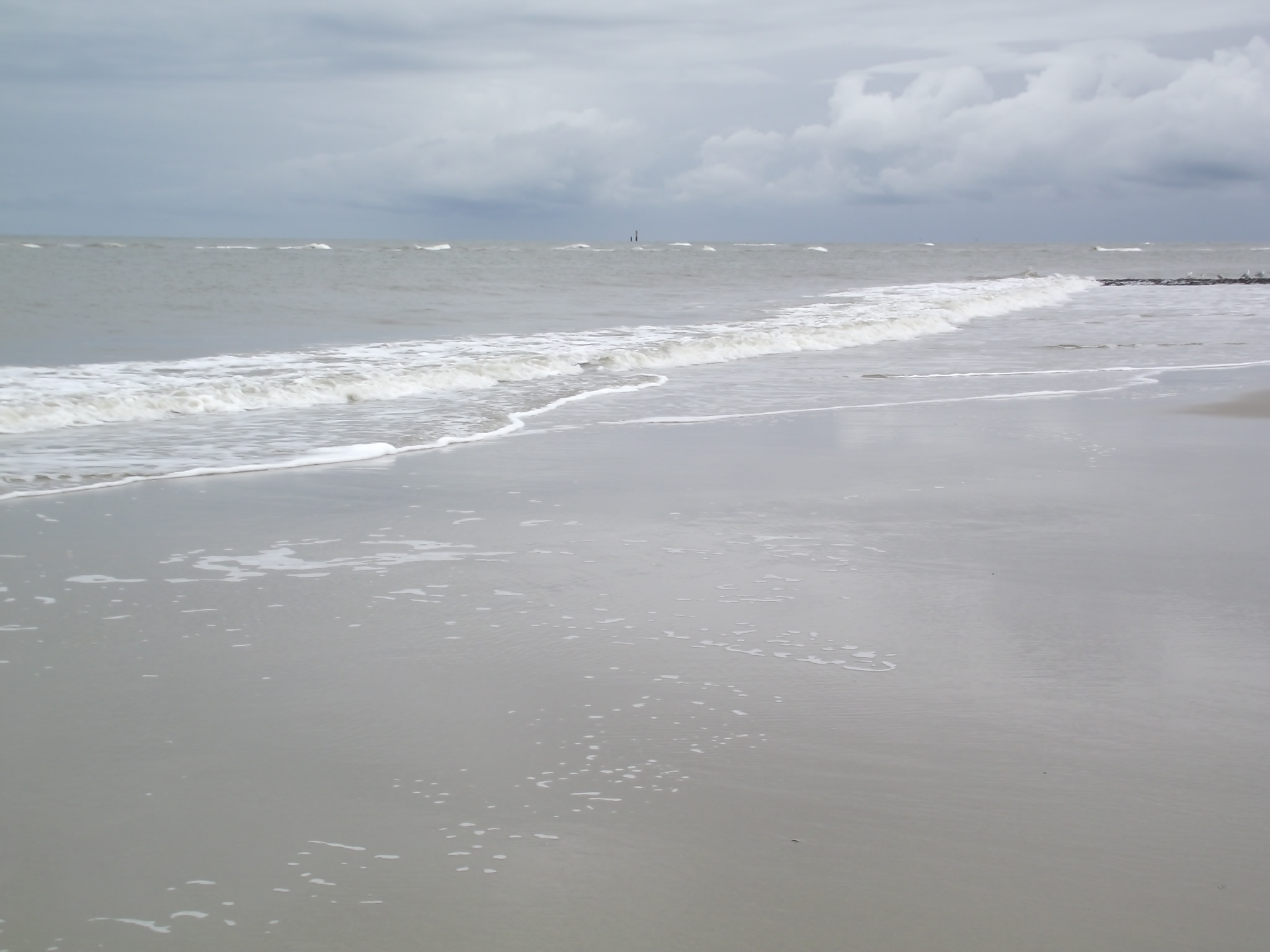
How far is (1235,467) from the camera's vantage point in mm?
7082

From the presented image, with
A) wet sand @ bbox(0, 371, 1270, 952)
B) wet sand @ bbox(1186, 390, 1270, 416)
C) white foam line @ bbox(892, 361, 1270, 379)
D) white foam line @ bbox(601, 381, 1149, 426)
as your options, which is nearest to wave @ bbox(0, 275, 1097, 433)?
white foam line @ bbox(601, 381, 1149, 426)

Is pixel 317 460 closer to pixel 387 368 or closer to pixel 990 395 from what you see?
pixel 387 368

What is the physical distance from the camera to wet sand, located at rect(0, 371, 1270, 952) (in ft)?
7.50

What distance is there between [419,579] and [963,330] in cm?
1657

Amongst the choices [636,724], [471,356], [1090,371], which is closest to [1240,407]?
[1090,371]

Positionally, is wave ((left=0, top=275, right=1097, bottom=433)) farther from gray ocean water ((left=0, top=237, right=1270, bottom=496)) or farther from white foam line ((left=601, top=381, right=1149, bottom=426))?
white foam line ((left=601, top=381, right=1149, bottom=426))

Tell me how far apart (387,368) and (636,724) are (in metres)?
9.53

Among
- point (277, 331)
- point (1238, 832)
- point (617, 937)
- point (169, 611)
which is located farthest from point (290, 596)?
point (277, 331)

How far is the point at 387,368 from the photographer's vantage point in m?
12.2

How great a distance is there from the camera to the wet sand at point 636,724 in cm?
229

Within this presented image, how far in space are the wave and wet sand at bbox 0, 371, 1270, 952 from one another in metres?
3.83

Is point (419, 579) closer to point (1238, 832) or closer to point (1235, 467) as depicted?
point (1238, 832)

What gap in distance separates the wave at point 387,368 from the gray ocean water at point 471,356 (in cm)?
4

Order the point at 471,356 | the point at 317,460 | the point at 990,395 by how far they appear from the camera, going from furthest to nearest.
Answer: the point at 471,356, the point at 990,395, the point at 317,460
